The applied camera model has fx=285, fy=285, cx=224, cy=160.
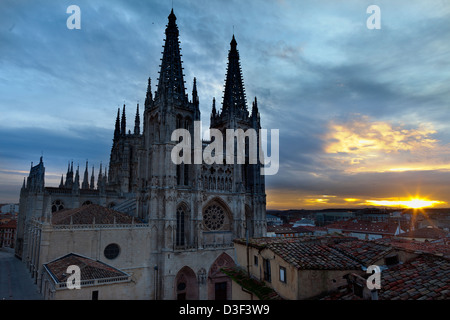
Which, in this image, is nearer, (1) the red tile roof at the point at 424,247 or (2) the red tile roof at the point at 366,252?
(2) the red tile roof at the point at 366,252

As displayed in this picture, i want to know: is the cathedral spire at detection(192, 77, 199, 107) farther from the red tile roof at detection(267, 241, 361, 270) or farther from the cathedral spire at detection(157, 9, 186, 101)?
the red tile roof at detection(267, 241, 361, 270)

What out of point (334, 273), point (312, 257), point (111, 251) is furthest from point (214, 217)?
point (334, 273)

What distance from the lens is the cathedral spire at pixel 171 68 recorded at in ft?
122

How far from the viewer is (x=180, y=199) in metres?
35.1

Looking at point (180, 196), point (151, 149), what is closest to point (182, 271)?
point (180, 196)

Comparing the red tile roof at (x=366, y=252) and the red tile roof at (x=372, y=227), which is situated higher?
the red tile roof at (x=366, y=252)

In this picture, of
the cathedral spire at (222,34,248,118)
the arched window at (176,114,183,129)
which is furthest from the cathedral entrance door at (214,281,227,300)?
the cathedral spire at (222,34,248,118)

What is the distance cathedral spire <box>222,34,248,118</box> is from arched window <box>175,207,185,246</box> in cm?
1635

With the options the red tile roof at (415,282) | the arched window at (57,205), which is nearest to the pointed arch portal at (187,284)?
the red tile roof at (415,282)

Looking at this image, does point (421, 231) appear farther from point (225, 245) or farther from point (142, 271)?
point (142, 271)

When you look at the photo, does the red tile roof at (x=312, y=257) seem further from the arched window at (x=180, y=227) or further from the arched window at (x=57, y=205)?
the arched window at (x=57, y=205)
